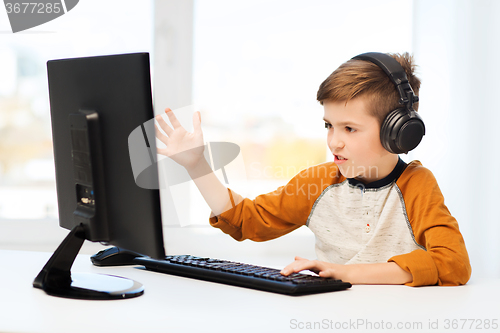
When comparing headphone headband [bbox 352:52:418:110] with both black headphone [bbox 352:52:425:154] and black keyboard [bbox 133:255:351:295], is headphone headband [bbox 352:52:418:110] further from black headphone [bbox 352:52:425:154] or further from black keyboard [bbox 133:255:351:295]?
black keyboard [bbox 133:255:351:295]

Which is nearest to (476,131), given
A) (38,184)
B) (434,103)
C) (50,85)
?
(434,103)

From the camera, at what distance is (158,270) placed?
2.99 feet

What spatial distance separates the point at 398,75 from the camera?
39.5 inches

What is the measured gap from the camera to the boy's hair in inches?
41.4

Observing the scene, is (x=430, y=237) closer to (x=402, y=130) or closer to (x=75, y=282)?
(x=402, y=130)

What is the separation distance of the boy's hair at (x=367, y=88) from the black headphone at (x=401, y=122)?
48 mm

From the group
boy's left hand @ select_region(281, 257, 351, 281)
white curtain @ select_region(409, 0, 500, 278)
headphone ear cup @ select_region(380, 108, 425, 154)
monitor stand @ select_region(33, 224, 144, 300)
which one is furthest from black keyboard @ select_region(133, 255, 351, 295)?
white curtain @ select_region(409, 0, 500, 278)

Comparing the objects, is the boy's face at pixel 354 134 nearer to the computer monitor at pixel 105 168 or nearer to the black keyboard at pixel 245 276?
the black keyboard at pixel 245 276

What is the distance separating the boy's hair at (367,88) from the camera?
3.45 feet

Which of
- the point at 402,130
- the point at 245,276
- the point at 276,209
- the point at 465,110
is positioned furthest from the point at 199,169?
the point at 465,110

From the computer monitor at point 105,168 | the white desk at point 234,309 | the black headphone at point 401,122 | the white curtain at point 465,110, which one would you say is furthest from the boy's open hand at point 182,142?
the white curtain at point 465,110

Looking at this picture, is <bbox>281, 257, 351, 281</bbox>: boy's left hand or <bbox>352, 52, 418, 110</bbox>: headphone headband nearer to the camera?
<bbox>281, 257, 351, 281</bbox>: boy's left hand

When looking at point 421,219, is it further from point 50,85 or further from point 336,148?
point 50,85

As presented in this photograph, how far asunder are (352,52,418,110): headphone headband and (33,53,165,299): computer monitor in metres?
0.58
